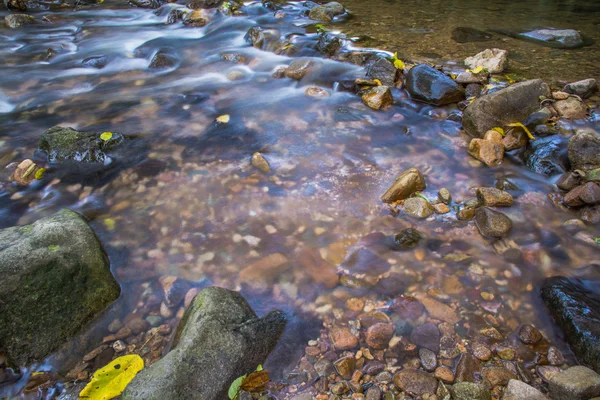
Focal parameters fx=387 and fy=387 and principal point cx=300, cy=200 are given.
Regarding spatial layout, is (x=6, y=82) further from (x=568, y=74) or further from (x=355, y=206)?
(x=568, y=74)

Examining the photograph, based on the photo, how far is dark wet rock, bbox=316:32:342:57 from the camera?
7715 millimetres

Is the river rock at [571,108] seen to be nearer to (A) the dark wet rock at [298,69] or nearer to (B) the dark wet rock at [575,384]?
(B) the dark wet rock at [575,384]

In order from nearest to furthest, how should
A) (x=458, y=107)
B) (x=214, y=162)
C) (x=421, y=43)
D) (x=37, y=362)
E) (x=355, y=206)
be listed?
(x=37, y=362), (x=355, y=206), (x=214, y=162), (x=458, y=107), (x=421, y=43)

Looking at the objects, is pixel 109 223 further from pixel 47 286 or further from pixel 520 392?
pixel 520 392

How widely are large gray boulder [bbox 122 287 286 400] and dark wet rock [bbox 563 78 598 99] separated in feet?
17.6

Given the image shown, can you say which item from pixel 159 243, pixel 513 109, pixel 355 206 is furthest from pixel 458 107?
pixel 159 243

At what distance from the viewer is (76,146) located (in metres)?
4.96

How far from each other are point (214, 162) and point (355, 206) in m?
1.93

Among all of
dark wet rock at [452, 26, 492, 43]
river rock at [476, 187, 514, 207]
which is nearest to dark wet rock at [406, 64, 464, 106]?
river rock at [476, 187, 514, 207]

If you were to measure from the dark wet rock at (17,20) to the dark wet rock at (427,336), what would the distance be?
1254 centimetres

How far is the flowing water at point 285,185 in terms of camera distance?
3.34m

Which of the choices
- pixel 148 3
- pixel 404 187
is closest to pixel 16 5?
pixel 148 3

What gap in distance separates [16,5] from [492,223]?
1402 centimetres

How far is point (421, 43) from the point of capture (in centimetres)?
791
